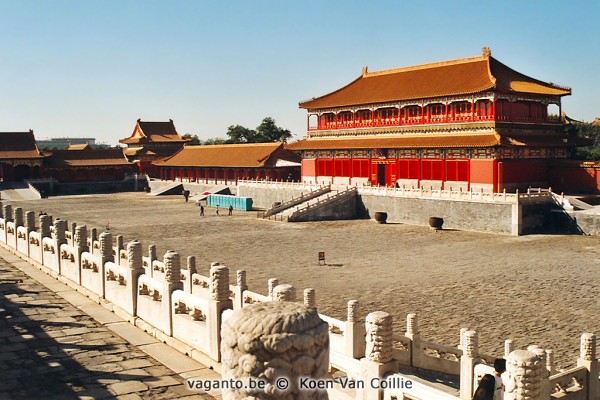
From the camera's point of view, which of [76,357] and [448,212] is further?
[448,212]

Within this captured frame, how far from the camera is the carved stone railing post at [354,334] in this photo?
11586 millimetres

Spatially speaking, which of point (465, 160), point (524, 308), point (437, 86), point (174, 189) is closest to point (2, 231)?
point (524, 308)

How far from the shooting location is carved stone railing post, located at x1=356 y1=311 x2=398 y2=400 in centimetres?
852

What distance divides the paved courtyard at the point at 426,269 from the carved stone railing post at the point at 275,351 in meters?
10.6

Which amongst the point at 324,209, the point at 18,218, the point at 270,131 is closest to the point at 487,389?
the point at 18,218

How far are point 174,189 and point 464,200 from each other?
39.3 metres

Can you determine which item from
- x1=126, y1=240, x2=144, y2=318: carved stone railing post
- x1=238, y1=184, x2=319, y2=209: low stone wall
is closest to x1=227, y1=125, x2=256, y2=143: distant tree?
x1=238, y1=184, x2=319, y2=209: low stone wall

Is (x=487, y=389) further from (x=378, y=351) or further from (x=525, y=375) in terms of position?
(x=525, y=375)

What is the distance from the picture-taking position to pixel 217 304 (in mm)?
11414

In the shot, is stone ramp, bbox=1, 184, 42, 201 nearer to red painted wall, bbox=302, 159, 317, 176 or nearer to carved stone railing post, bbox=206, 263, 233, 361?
red painted wall, bbox=302, 159, 317, 176

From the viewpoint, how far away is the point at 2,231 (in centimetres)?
2709

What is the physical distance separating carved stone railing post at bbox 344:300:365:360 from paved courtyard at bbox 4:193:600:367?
13.2 ft

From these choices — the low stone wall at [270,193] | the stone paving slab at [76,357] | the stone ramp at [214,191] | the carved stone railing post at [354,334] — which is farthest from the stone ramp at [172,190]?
the carved stone railing post at [354,334]

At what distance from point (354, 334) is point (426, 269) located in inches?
519
